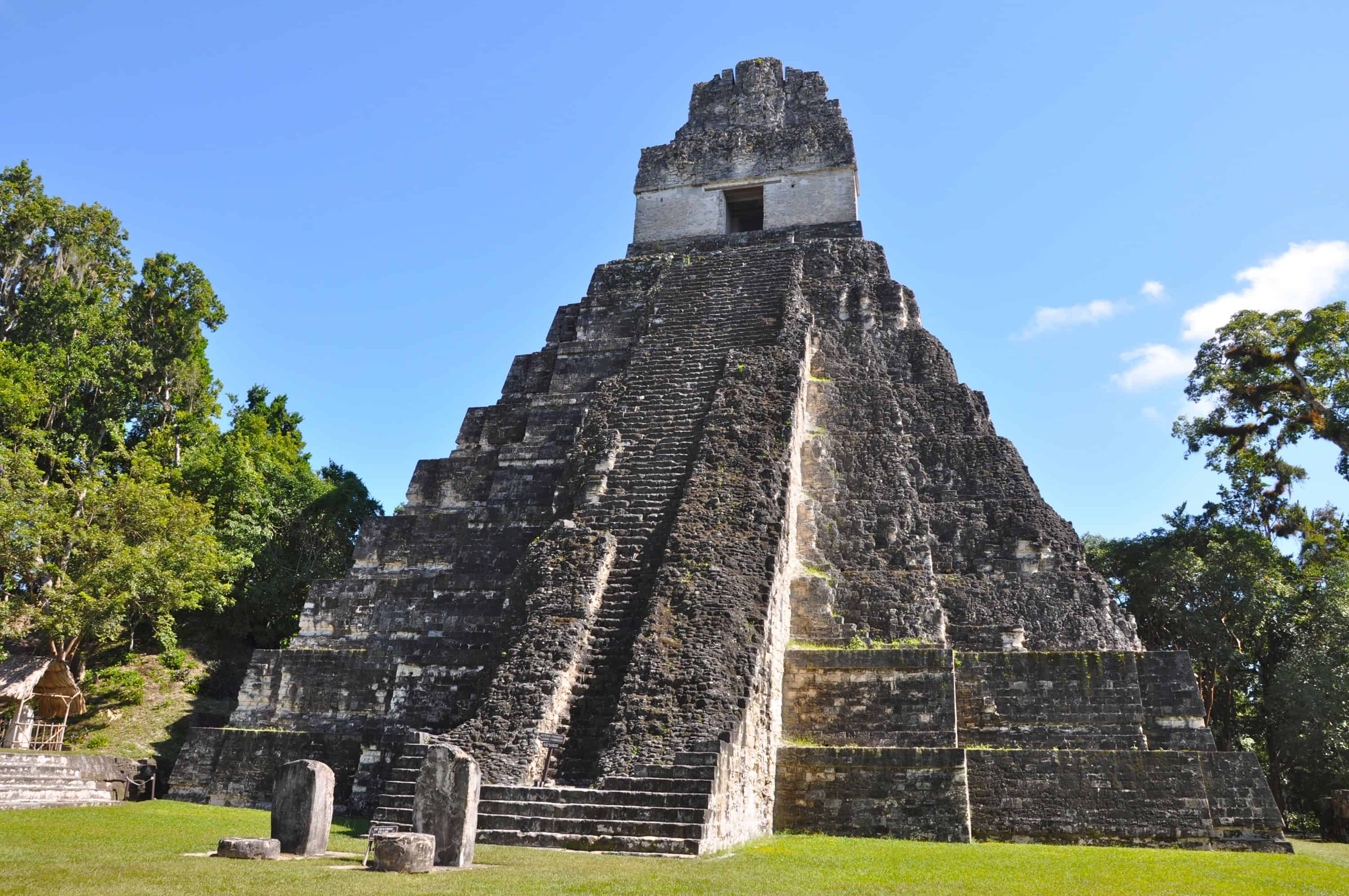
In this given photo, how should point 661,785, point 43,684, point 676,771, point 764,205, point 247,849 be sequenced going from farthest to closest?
point 764,205 → point 43,684 → point 676,771 → point 661,785 → point 247,849

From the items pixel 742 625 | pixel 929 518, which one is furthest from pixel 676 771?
pixel 929 518

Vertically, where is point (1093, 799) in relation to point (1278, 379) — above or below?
below

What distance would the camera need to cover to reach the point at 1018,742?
11016mm

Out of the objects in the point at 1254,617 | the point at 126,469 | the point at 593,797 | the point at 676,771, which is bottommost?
the point at 593,797

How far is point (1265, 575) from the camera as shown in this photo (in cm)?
2059

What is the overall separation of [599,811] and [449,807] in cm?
177

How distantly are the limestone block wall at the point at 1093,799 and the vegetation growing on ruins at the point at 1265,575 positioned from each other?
8.98 meters

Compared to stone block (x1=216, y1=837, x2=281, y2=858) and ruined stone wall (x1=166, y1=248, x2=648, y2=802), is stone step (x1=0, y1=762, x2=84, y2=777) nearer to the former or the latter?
ruined stone wall (x1=166, y1=248, x2=648, y2=802)

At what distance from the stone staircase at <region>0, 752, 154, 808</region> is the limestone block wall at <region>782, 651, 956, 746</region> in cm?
862

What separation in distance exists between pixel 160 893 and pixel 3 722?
13.4 m

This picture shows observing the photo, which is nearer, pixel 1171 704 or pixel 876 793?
pixel 876 793

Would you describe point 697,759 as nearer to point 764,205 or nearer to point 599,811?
point 599,811

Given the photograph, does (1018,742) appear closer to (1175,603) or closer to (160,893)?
(160,893)

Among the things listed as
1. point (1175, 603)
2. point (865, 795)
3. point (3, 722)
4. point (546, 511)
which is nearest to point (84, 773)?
point (3, 722)
